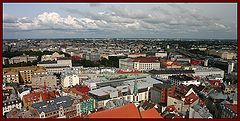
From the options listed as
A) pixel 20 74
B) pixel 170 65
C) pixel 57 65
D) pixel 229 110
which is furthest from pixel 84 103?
pixel 170 65

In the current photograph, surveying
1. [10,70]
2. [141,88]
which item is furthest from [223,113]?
[10,70]

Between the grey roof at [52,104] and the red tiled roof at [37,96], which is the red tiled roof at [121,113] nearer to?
the grey roof at [52,104]

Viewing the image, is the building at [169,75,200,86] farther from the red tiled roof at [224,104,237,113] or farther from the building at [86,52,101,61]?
the building at [86,52,101,61]

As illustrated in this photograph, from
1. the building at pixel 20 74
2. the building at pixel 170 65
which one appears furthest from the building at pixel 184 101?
the building at pixel 170 65

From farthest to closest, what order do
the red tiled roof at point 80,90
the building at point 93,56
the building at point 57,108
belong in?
1. the building at point 93,56
2. the red tiled roof at point 80,90
3. the building at point 57,108

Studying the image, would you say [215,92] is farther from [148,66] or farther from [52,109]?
[148,66]

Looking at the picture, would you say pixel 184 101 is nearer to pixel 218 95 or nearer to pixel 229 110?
pixel 218 95
